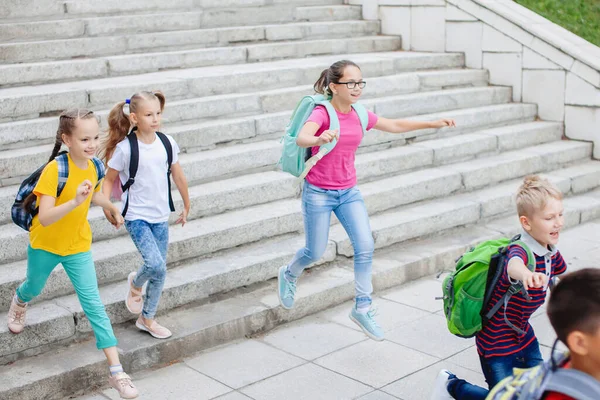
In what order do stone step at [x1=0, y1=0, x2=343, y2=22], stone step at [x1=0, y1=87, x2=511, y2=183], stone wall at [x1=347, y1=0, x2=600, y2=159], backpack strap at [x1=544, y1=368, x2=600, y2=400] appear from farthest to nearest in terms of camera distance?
stone wall at [x1=347, y1=0, x2=600, y2=159]
stone step at [x1=0, y1=0, x2=343, y2=22]
stone step at [x1=0, y1=87, x2=511, y2=183]
backpack strap at [x1=544, y1=368, x2=600, y2=400]

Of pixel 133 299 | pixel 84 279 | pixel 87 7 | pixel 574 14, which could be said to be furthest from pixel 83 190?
pixel 574 14

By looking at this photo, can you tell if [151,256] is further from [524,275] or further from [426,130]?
[426,130]

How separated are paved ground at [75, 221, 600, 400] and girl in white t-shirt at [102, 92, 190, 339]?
675 millimetres

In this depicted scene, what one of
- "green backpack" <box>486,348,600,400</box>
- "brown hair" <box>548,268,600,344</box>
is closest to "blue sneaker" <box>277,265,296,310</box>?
"green backpack" <box>486,348,600,400</box>

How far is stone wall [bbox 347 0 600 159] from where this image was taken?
9.95 meters

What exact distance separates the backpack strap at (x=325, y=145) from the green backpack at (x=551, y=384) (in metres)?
2.78

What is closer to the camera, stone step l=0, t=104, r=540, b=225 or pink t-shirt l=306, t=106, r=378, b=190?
pink t-shirt l=306, t=106, r=378, b=190

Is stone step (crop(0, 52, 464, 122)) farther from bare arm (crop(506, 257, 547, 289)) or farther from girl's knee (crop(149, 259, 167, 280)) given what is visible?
bare arm (crop(506, 257, 547, 289))

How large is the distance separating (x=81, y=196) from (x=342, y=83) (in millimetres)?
1836

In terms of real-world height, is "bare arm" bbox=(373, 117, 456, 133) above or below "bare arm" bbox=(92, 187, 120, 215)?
above

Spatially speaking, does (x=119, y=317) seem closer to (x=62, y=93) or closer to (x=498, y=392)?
(x=62, y=93)

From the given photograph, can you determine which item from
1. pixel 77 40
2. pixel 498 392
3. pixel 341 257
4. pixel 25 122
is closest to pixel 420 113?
pixel 341 257

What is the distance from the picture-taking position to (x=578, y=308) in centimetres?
244

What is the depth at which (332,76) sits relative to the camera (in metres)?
5.25
